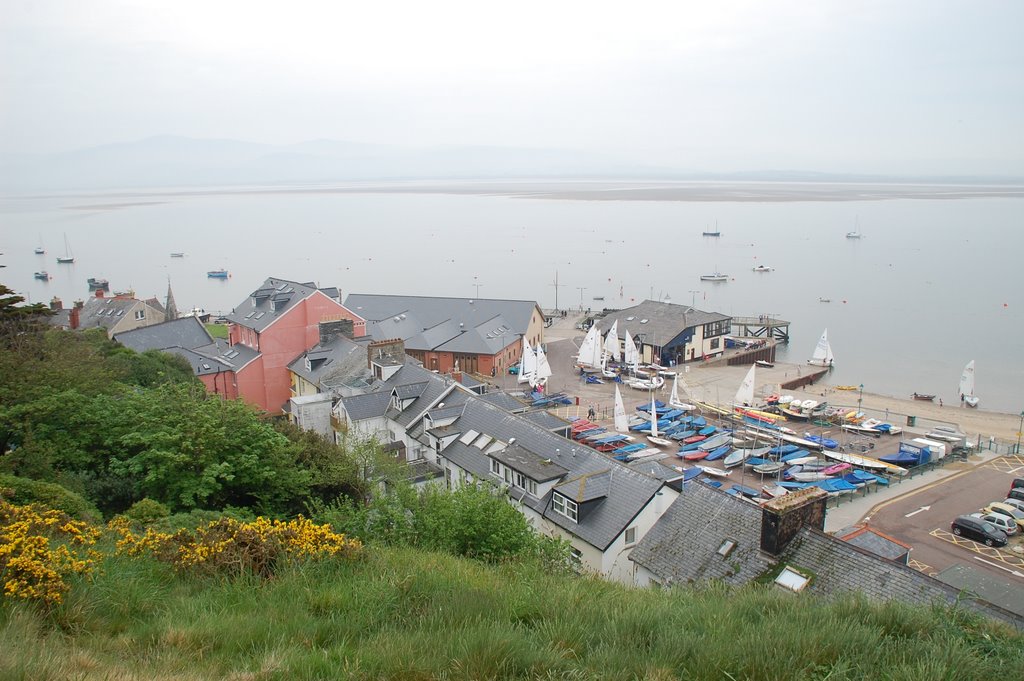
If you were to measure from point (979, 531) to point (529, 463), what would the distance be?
59.0 feet

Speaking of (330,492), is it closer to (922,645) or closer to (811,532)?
(811,532)

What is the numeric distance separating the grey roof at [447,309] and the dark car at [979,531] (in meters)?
36.8

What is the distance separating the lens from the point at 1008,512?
27578 millimetres

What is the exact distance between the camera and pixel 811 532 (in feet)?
53.0

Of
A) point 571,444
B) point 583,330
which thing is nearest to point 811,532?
point 571,444

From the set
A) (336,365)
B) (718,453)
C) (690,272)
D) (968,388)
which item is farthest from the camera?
(690,272)

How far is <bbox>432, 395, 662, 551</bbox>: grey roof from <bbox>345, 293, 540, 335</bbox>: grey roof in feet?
97.4

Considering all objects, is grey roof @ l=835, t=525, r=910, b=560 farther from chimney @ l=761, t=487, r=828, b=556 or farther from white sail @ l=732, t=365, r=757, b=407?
white sail @ l=732, t=365, r=757, b=407

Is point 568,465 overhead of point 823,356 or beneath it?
overhead

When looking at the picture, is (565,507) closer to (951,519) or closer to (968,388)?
(951,519)

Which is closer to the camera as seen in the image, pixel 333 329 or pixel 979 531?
pixel 979 531

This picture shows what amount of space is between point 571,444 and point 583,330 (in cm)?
5052

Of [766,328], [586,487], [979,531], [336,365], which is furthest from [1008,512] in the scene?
[766,328]

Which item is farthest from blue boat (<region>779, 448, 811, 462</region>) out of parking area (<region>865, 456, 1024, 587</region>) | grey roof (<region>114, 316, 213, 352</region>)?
grey roof (<region>114, 316, 213, 352</region>)
